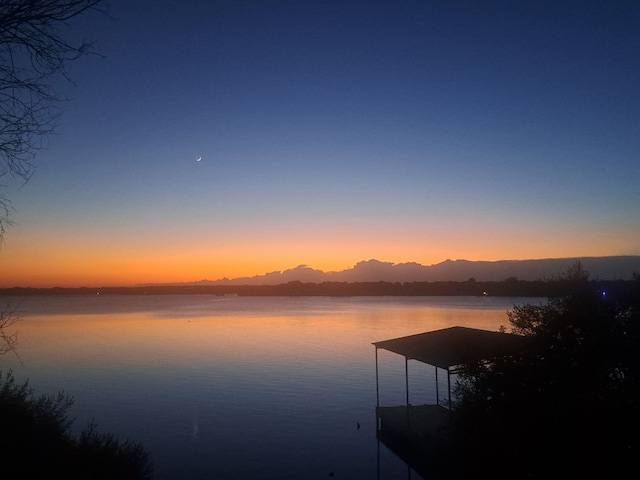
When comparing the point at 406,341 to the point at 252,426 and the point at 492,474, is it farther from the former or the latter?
the point at 252,426

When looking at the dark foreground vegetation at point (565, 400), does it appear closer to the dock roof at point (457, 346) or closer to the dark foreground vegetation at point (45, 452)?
the dock roof at point (457, 346)

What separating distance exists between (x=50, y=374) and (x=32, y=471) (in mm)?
37141

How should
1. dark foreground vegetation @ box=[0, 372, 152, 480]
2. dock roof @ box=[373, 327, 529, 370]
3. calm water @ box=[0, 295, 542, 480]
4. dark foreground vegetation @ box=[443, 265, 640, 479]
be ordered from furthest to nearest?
calm water @ box=[0, 295, 542, 480] → dock roof @ box=[373, 327, 529, 370] → dark foreground vegetation @ box=[443, 265, 640, 479] → dark foreground vegetation @ box=[0, 372, 152, 480]

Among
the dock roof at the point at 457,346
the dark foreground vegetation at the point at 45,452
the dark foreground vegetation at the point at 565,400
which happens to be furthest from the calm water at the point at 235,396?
the dark foreground vegetation at the point at 565,400

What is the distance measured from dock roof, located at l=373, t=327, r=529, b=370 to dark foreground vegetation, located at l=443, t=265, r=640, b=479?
753 mm

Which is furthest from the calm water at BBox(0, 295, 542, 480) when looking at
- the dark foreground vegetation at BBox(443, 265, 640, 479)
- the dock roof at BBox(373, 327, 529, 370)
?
the dark foreground vegetation at BBox(443, 265, 640, 479)

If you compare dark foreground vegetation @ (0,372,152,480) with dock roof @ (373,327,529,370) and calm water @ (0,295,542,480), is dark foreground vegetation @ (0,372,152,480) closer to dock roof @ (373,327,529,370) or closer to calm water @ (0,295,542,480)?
calm water @ (0,295,542,480)

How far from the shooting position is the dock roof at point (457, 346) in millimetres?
14742

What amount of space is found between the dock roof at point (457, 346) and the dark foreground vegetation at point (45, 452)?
9.69 metres

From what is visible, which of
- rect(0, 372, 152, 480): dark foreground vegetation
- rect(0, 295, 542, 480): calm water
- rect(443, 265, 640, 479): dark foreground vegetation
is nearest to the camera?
rect(0, 372, 152, 480): dark foreground vegetation

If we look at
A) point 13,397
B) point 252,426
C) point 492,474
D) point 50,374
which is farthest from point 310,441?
point 50,374

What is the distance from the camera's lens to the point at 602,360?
455 inches

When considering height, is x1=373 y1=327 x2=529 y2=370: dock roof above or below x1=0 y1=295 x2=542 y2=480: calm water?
above

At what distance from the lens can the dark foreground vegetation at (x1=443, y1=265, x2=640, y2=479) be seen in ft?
33.5
